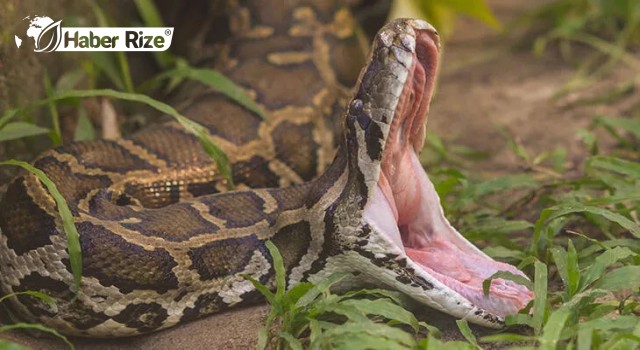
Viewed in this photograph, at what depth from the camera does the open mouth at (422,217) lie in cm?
346

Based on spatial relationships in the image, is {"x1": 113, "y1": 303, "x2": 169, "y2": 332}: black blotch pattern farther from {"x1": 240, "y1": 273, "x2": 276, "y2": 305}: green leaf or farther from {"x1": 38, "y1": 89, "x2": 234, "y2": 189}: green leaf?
{"x1": 38, "y1": 89, "x2": 234, "y2": 189}: green leaf

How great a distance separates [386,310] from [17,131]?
1.94 meters

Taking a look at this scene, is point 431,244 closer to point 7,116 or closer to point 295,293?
point 295,293

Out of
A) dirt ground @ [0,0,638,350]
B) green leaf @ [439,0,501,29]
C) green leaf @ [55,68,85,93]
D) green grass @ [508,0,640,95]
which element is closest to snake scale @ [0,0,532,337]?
green leaf @ [55,68,85,93]

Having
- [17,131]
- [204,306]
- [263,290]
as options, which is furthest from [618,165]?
[17,131]

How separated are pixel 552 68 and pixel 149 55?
324 cm

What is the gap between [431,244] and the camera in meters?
3.74

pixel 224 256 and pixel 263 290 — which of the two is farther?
pixel 224 256

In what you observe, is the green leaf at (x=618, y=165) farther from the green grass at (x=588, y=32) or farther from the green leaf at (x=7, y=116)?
the green leaf at (x=7, y=116)

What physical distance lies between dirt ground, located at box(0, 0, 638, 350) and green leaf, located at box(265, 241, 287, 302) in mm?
2150

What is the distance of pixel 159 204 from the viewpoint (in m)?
4.25

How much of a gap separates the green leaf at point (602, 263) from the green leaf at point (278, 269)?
1125 millimetres

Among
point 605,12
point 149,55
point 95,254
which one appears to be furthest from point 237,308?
point 605,12

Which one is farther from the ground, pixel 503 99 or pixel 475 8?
pixel 475 8
